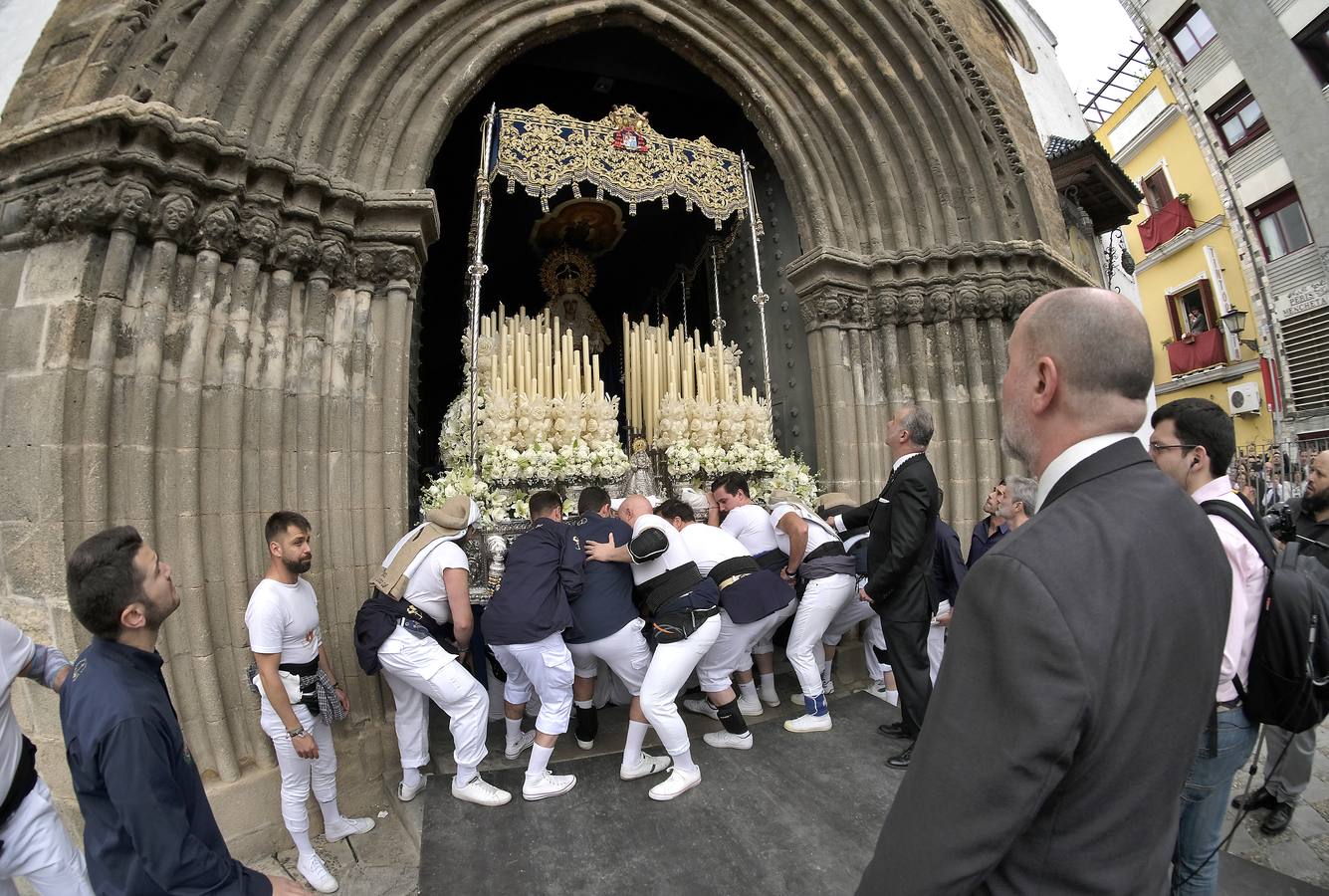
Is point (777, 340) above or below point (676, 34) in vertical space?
below

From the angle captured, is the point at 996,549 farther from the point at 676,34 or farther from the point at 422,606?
the point at 676,34

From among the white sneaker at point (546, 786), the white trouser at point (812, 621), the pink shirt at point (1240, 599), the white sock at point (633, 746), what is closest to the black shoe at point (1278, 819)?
the pink shirt at point (1240, 599)

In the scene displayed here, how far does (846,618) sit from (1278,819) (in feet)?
8.29

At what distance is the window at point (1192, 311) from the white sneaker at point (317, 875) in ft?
80.0

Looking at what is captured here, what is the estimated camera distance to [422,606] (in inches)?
143

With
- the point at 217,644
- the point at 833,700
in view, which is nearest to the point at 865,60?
the point at 833,700

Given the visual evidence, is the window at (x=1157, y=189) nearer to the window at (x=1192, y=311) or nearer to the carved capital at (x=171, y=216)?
the window at (x=1192, y=311)

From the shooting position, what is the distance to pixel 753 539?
477 cm

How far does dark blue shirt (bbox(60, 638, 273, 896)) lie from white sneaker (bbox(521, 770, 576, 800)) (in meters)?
2.01

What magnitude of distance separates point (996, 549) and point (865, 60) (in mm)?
7073

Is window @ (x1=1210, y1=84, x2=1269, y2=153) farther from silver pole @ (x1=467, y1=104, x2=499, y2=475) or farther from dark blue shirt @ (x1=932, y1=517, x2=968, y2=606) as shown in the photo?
silver pole @ (x1=467, y1=104, x2=499, y2=475)

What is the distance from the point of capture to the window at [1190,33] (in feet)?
58.6

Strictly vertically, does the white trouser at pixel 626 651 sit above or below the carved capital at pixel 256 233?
below

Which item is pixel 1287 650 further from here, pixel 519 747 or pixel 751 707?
pixel 519 747
